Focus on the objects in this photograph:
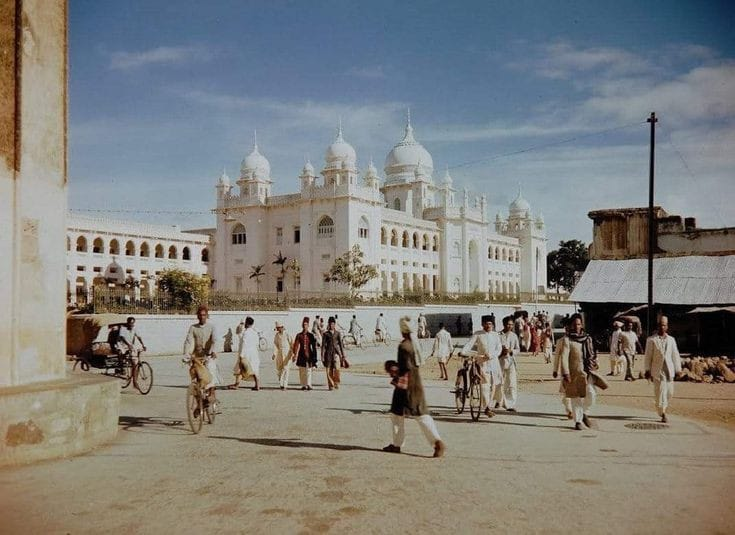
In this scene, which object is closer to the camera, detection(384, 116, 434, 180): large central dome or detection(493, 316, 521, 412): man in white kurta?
detection(493, 316, 521, 412): man in white kurta

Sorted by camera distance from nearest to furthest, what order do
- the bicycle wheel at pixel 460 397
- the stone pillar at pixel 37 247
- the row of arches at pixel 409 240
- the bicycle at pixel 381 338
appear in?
1. the stone pillar at pixel 37 247
2. the bicycle wheel at pixel 460 397
3. the bicycle at pixel 381 338
4. the row of arches at pixel 409 240

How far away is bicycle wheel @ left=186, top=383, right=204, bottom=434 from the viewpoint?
890cm

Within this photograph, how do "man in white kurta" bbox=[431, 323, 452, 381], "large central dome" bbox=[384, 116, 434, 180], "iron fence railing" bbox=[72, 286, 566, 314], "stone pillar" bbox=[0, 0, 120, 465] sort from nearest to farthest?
"stone pillar" bbox=[0, 0, 120, 465] → "man in white kurta" bbox=[431, 323, 452, 381] → "iron fence railing" bbox=[72, 286, 566, 314] → "large central dome" bbox=[384, 116, 434, 180]

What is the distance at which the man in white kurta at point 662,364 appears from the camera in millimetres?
9969

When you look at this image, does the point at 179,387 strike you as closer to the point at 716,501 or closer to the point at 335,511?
the point at 335,511

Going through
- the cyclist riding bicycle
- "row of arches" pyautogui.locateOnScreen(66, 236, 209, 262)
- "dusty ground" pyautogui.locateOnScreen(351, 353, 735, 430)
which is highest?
"row of arches" pyautogui.locateOnScreen(66, 236, 209, 262)

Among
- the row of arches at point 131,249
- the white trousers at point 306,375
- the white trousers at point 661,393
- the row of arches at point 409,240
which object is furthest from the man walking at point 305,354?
the row of arches at point 409,240

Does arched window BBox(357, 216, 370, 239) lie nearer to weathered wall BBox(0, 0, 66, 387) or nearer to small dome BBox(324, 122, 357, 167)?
small dome BBox(324, 122, 357, 167)

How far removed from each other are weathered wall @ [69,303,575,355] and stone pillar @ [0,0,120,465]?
781 centimetres

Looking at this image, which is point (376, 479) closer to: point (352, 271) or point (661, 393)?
point (661, 393)

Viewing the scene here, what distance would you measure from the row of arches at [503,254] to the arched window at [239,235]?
27.9 meters

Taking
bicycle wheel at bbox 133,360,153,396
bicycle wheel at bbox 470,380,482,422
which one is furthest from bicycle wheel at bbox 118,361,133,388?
bicycle wheel at bbox 470,380,482,422

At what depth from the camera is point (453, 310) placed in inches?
1855

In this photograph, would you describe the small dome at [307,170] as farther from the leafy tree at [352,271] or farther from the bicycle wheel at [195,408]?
the bicycle wheel at [195,408]
